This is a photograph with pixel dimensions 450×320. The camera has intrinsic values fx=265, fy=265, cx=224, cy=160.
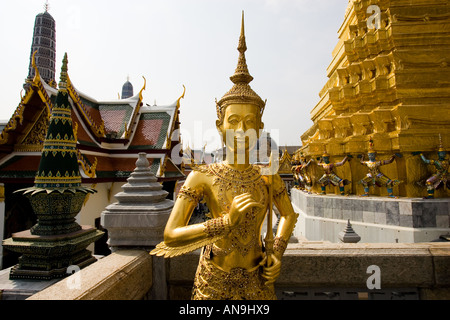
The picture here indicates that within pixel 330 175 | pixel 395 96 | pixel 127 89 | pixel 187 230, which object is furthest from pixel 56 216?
pixel 127 89

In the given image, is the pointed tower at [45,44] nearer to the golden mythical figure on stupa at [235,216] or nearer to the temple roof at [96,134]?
the temple roof at [96,134]

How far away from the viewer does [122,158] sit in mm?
12820

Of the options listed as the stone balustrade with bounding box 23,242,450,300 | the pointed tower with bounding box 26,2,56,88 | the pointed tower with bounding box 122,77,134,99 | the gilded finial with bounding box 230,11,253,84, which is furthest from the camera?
the pointed tower with bounding box 122,77,134,99

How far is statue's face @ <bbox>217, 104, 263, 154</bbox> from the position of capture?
250cm

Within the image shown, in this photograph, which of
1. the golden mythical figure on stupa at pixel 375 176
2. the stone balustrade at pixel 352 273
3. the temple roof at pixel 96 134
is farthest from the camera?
the temple roof at pixel 96 134

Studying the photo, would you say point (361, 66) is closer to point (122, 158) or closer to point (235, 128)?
point (235, 128)

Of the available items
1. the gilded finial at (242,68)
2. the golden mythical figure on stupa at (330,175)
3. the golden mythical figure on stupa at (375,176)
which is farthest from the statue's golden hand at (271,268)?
the golden mythical figure on stupa at (330,175)

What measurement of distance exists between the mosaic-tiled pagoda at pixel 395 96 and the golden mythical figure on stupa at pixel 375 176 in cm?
27

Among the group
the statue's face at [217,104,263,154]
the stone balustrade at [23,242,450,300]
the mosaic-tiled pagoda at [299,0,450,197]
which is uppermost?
the mosaic-tiled pagoda at [299,0,450,197]

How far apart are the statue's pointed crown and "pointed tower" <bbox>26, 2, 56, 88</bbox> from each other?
4505 cm

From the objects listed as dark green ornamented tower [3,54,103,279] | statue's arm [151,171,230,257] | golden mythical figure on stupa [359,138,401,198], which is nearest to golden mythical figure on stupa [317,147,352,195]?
golden mythical figure on stupa [359,138,401,198]

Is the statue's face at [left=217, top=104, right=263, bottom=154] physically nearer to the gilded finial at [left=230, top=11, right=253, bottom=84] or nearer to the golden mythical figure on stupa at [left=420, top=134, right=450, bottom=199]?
the gilded finial at [left=230, top=11, right=253, bottom=84]

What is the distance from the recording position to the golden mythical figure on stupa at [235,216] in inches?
86.7

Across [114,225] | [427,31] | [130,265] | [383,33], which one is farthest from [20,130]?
[427,31]
